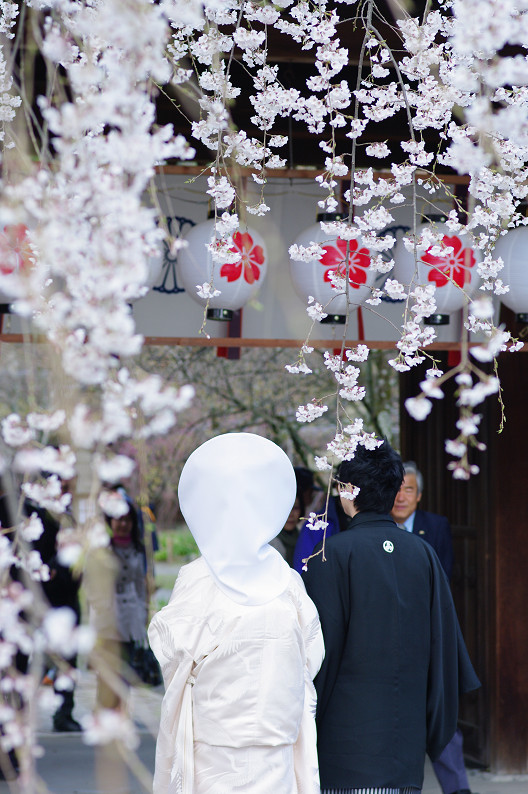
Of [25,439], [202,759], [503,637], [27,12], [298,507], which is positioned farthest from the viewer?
[298,507]

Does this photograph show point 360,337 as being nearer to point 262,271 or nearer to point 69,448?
point 262,271

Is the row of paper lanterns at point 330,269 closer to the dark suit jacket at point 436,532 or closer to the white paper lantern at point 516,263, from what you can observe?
the white paper lantern at point 516,263

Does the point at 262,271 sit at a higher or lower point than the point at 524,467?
higher

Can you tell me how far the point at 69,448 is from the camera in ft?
6.51

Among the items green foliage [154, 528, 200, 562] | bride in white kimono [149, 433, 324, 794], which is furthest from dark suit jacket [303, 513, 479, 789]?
green foliage [154, 528, 200, 562]

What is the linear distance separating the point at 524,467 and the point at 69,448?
401 centimetres

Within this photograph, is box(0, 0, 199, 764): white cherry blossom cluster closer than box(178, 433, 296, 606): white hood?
Yes

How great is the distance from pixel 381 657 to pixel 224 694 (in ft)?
2.12

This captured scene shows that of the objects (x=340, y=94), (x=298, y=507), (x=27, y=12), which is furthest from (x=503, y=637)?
(x=27, y=12)

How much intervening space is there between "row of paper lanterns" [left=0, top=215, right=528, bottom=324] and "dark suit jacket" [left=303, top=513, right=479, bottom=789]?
1196mm

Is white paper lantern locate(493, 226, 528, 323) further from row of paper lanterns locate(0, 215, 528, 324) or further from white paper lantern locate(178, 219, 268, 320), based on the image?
white paper lantern locate(178, 219, 268, 320)

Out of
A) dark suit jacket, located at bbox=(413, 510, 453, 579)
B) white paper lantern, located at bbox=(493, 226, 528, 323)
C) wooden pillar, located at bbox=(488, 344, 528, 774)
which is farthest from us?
wooden pillar, located at bbox=(488, 344, 528, 774)

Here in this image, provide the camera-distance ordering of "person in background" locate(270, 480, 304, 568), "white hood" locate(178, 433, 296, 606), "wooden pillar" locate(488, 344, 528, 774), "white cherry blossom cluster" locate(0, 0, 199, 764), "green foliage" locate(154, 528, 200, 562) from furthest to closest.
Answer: "green foliage" locate(154, 528, 200, 562) → "person in background" locate(270, 480, 304, 568) → "wooden pillar" locate(488, 344, 528, 774) → "white hood" locate(178, 433, 296, 606) → "white cherry blossom cluster" locate(0, 0, 199, 764)

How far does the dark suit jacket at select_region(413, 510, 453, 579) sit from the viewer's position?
514 cm
